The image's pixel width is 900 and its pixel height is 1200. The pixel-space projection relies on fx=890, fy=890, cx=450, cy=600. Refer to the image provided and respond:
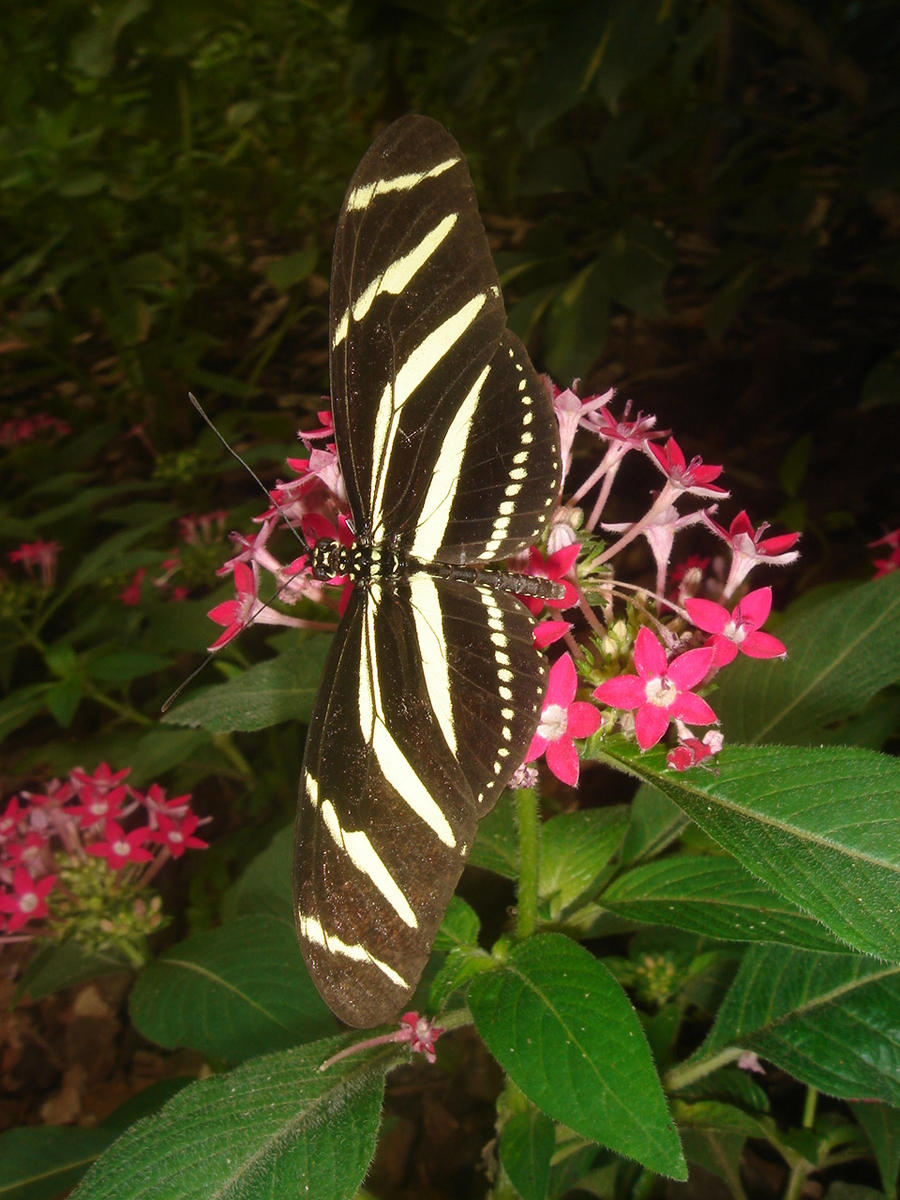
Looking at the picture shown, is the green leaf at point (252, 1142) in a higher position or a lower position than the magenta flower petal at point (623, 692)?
lower

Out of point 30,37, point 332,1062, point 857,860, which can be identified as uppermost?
point 30,37

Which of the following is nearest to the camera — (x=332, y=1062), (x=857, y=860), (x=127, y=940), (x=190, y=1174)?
(x=857, y=860)

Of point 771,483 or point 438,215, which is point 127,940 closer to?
point 438,215

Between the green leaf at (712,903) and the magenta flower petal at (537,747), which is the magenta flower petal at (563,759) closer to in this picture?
the magenta flower petal at (537,747)

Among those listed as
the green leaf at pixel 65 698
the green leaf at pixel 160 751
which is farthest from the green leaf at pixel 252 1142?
the green leaf at pixel 65 698

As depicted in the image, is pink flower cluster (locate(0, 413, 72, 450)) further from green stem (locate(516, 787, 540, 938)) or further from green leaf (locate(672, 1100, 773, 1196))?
green leaf (locate(672, 1100, 773, 1196))

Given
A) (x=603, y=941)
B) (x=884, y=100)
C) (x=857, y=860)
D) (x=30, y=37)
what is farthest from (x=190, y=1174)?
(x=30, y=37)

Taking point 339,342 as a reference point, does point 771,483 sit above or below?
below
